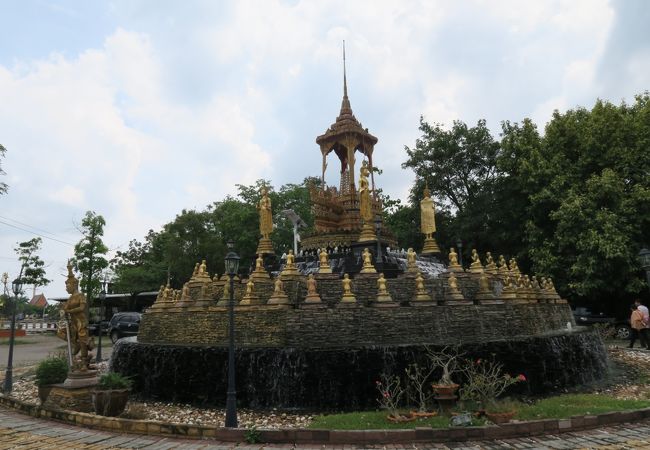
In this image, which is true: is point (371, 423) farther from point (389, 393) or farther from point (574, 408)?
point (574, 408)

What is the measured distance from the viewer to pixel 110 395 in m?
9.73

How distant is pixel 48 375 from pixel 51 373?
75 millimetres

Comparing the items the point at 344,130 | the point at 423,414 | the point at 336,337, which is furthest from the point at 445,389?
the point at 344,130

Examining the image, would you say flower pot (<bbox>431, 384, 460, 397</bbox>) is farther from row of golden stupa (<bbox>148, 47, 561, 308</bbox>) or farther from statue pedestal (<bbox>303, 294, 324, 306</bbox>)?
statue pedestal (<bbox>303, 294, 324, 306</bbox>)

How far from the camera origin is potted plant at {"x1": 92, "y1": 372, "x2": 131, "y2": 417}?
9.66m

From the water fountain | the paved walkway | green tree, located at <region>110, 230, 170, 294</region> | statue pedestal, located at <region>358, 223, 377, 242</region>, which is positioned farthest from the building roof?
the paved walkway

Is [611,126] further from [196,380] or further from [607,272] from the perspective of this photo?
[196,380]

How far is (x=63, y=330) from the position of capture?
1197 cm

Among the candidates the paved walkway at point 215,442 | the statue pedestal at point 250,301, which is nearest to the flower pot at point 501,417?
the paved walkway at point 215,442

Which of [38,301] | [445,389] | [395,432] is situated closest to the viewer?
[395,432]

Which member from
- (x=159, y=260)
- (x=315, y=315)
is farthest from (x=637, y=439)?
(x=159, y=260)

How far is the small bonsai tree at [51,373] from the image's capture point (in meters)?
11.1

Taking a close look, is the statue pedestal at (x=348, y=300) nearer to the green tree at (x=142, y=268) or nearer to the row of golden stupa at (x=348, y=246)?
the row of golden stupa at (x=348, y=246)

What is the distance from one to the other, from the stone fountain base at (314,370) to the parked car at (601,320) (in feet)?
44.7
